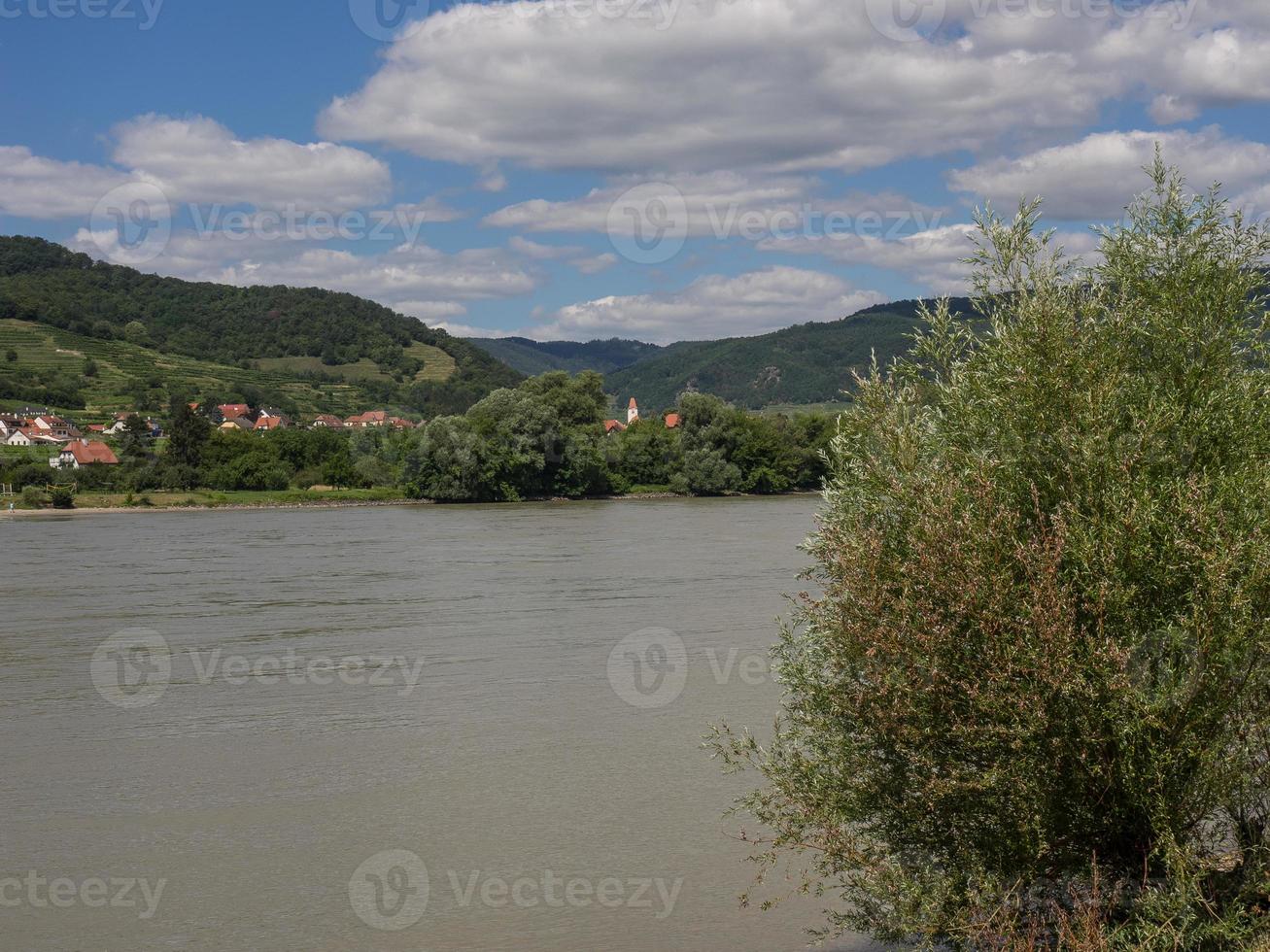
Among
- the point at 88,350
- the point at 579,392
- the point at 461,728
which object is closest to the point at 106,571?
the point at 461,728

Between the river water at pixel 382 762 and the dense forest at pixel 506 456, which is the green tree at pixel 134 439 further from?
the river water at pixel 382 762

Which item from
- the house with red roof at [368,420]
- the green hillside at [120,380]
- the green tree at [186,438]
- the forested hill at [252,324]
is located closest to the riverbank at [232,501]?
the green tree at [186,438]

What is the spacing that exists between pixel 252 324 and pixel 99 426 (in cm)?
7527

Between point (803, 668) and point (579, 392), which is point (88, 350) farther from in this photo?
point (803, 668)

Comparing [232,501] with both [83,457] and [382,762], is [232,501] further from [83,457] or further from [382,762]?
[382,762]

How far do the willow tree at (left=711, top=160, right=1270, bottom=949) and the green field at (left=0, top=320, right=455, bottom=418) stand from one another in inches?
4317

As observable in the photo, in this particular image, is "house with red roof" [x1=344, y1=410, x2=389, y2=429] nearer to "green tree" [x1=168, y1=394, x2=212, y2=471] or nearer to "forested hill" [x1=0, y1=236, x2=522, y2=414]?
"forested hill" [x1=0, y1=236, x2=522, y2=414]

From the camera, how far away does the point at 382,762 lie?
51.6 ft

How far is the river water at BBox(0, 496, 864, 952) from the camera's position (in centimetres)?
1109

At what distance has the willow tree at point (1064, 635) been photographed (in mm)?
6910

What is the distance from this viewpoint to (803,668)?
332 inches

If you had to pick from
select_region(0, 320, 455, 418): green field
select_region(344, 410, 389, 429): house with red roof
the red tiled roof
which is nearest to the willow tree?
the red tiled roof

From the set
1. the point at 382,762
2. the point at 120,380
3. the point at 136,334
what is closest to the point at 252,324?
the point at 136,334

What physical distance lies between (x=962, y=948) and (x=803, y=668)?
211cm
